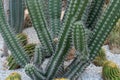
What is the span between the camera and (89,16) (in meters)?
4.63

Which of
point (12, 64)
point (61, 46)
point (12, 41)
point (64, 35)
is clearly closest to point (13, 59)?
point (12, 64)

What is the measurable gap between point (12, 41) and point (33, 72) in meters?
0.57

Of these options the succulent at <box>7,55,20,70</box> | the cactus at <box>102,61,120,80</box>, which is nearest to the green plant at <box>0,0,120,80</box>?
the cactus at <box>102,61,120,80</box>

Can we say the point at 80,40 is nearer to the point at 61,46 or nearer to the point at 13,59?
the point at 61,46

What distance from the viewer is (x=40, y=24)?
4359 millimetres

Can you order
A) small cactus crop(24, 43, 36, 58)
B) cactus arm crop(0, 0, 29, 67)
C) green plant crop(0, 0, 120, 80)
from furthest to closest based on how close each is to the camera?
small cactus crop(24, 43, 36, 58), cactus arm crop(0, 0, 29, 67), green plant crop(0, 0, 120, 80)

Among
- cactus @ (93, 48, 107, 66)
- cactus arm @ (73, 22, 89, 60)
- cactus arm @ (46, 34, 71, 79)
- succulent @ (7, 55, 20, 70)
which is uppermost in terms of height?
cactus arm @ (73, 22, 89, 60)

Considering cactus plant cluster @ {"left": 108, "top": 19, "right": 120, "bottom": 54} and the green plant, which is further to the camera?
cactus plant cluster @ {"left": 108, "top": 19, "right": 120, "bottom": 54}

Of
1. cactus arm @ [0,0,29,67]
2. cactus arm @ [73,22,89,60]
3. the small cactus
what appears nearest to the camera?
cactus arm @ [73,22,89,60]

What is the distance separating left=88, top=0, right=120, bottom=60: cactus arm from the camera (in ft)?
13.5

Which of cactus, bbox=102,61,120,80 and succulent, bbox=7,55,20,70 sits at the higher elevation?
cactus, bbox=102,61,120,80

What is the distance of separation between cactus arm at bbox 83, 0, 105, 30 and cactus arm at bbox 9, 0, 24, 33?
1.66 m

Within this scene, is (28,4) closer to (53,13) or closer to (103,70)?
(53,13)

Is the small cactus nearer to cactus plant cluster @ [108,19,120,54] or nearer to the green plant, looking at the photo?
the green plant
